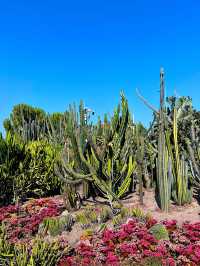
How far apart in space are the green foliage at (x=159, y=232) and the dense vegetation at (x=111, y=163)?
1291 mm

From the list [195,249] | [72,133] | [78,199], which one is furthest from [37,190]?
[195,249]

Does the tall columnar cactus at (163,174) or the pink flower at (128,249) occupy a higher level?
the tall columnar cactus at (163,174)

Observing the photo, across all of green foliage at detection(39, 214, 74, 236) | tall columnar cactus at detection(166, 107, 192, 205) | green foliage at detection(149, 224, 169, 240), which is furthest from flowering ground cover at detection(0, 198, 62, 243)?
tall columnar cactus at detection(166, 107, 192, 205)

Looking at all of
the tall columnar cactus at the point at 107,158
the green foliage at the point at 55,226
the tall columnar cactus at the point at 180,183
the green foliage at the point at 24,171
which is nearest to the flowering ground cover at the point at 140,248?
the green foliage at the point at 55,226

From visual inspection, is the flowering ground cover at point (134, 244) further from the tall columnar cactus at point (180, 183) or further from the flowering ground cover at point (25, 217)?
the tall columnar cactus at point (180, 183)

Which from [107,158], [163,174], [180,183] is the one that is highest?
[107,158]

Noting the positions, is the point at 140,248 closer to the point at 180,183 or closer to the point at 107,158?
the point at 180,183

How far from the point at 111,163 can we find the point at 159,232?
2605mm

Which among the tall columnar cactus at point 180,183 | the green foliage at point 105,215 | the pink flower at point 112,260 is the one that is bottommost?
the pink flower at point 112,260

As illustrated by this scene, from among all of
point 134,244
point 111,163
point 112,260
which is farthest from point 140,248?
point 111,163

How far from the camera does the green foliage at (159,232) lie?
5.07 meters

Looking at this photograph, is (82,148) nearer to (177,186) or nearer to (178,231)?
(177,186)

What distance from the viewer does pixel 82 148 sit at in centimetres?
783

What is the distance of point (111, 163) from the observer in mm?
7484
